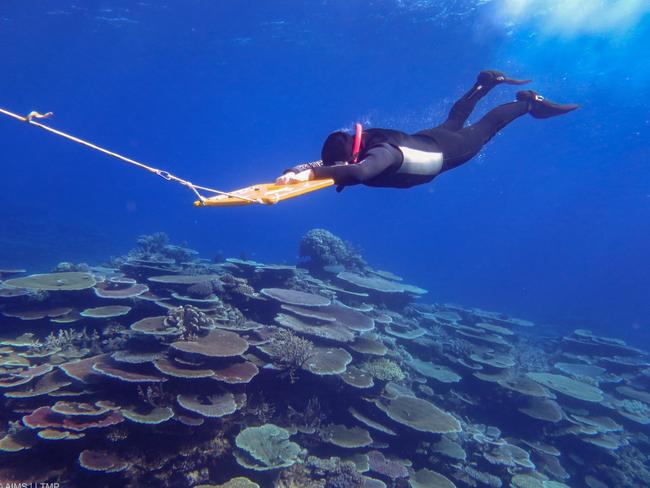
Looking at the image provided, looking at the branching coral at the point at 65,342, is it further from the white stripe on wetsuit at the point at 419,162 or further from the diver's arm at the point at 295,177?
the white stripe on wetsuit at the point at 419,162

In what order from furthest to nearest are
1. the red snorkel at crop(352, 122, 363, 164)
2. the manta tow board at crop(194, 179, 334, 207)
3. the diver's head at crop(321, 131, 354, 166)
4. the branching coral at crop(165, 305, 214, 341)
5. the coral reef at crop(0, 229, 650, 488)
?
the branching coral at crop(165, 305, 214, 341), the coral reef at crop(0, 229, 650, 488), the diver's head at crop(321, 131, 354, 166), the red snorkel at crop(352, 122, 363, 164), the manta tow board at crop(194, 179, 334, 207)

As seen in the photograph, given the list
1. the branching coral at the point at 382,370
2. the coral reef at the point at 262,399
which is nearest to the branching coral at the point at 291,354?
the coral reef at the point at 262,399

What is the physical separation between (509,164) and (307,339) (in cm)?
7937

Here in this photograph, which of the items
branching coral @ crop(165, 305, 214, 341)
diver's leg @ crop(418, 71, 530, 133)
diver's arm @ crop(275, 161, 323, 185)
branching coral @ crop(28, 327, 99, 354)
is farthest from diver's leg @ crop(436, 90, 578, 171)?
branching coral @ crop(28, 327, 99, 354)

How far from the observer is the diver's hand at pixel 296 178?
352 centimetres

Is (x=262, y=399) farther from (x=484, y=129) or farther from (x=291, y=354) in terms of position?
(x=484, y=129)

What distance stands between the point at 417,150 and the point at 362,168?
139cm

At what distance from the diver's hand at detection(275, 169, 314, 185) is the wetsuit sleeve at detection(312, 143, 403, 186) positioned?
66 millimetres

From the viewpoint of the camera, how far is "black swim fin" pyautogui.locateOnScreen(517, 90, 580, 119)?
22.6 ft

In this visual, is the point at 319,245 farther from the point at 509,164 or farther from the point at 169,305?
the point at 509,164

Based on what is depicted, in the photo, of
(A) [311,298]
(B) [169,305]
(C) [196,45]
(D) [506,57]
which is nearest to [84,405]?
(B) [169,305]

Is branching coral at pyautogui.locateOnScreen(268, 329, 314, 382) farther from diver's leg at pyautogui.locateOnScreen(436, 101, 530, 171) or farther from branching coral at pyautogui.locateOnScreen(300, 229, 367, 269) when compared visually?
branching coral at pyautogui.locateOnScreen(300, 229, 367, 269)

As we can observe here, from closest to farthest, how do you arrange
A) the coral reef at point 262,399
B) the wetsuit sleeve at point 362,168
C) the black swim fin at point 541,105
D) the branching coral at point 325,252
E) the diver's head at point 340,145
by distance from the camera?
1. the wetsuit sleeve at point 362,168
2. the diver's head at point 340,145
3. the coral reef at point 262,399
4. the black swim fin at point 541,105
5. the branching coral at point 325,252

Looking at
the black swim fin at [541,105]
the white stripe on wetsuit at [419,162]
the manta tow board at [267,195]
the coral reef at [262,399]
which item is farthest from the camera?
the black swim fin at [541,105]
